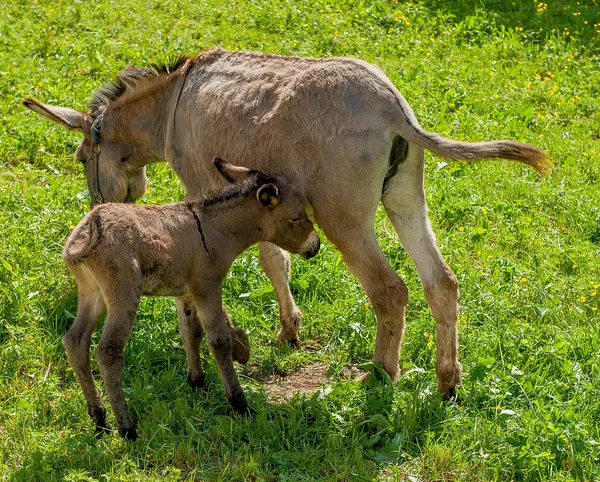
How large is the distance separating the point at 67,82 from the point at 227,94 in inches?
159

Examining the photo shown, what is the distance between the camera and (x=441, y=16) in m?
11.4

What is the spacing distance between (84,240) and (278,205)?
46.6 inches

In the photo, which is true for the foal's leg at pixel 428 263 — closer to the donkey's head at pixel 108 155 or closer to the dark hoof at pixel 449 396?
the dark hoof at pixel 449 396

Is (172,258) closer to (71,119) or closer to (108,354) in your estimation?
(108,354)

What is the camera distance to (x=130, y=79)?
21.2 feet

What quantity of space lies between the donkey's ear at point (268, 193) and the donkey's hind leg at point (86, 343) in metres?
1.08

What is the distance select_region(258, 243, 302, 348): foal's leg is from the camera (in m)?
6.12

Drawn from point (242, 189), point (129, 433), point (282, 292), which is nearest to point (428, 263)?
point (282, 292)

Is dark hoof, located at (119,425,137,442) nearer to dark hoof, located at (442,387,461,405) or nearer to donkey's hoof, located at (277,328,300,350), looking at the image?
donkey's hoof, located at (277,328,300,350)

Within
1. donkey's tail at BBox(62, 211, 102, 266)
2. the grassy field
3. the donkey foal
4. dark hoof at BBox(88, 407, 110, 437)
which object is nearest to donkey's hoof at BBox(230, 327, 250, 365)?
the donkey foal

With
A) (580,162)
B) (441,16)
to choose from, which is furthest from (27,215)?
(441,16)

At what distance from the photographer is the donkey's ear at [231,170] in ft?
17.4

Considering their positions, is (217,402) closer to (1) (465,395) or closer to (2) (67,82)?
(1) (465,395)

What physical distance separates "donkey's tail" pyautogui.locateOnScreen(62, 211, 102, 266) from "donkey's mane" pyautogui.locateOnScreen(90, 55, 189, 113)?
5.90 feet
